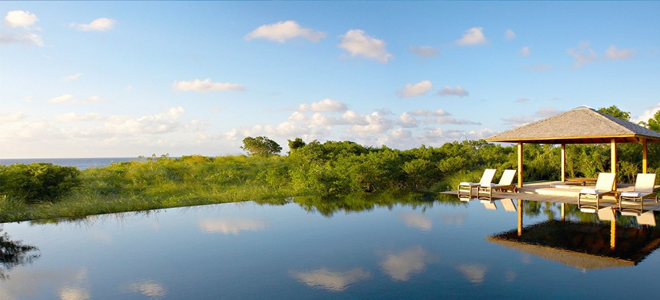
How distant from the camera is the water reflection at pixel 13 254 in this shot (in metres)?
5.84

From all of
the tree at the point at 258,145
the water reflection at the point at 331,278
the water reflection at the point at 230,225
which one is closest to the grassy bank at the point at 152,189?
the water reflection at the point at 230,225

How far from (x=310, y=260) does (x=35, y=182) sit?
10238 mm

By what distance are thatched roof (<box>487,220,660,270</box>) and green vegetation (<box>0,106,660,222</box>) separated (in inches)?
179

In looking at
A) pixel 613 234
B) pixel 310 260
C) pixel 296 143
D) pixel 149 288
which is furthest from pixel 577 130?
pixel 296 143

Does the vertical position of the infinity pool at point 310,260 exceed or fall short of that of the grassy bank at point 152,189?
it falls short

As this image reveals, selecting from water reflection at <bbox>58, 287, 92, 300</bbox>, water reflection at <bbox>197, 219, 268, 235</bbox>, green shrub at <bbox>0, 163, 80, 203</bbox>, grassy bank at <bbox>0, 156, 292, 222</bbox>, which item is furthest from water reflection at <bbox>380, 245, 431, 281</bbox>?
green shrub at <bbox>0, 163, 80, 203</bbox>

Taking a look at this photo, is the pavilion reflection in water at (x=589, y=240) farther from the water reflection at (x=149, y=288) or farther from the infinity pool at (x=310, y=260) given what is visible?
the water reflection at (x=149, y=288)

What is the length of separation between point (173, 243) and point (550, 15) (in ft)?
45.0

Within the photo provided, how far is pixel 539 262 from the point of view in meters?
5.37

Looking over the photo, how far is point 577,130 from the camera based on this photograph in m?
11.4

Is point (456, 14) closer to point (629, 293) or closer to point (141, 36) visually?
point (141, 36)

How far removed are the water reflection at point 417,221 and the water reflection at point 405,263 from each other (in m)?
1.72

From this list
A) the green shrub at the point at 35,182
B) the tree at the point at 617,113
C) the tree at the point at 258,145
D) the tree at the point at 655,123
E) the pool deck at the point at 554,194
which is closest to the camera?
the pool deck at the point at 554,194

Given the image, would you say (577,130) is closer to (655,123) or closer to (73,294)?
(655,123)
